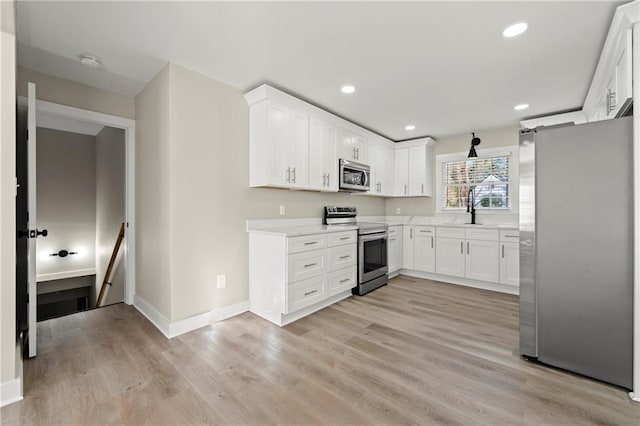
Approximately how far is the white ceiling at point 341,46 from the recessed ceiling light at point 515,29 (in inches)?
1.9

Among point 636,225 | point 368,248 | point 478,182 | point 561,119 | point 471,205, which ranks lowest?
point 368,248

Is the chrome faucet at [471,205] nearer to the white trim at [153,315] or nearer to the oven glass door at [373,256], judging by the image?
the oven glass door at [373,256]

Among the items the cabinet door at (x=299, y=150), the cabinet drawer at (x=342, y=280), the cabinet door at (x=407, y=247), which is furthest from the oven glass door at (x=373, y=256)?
the cabinet door at (x=299, y=150)

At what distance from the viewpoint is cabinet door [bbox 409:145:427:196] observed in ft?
16.2

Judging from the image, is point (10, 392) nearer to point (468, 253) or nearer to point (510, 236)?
point (468, 253)

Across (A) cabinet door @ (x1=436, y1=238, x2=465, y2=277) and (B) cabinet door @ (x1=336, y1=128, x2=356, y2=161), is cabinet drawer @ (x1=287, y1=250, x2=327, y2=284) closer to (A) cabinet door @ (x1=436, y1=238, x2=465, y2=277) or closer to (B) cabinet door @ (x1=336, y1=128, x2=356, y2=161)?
(B) cabinet door @ (x1=336, y1=128, x2=356, y2=161)

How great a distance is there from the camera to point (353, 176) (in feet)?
13.5

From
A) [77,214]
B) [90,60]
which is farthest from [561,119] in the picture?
[77,214]

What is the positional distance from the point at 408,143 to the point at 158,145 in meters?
3.94

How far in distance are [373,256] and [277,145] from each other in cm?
205

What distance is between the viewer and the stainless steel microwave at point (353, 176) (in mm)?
3918

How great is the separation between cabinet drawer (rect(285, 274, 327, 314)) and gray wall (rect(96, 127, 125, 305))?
283 centimetres

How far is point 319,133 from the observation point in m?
3.59

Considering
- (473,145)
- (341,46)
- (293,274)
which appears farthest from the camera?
(473,145)
